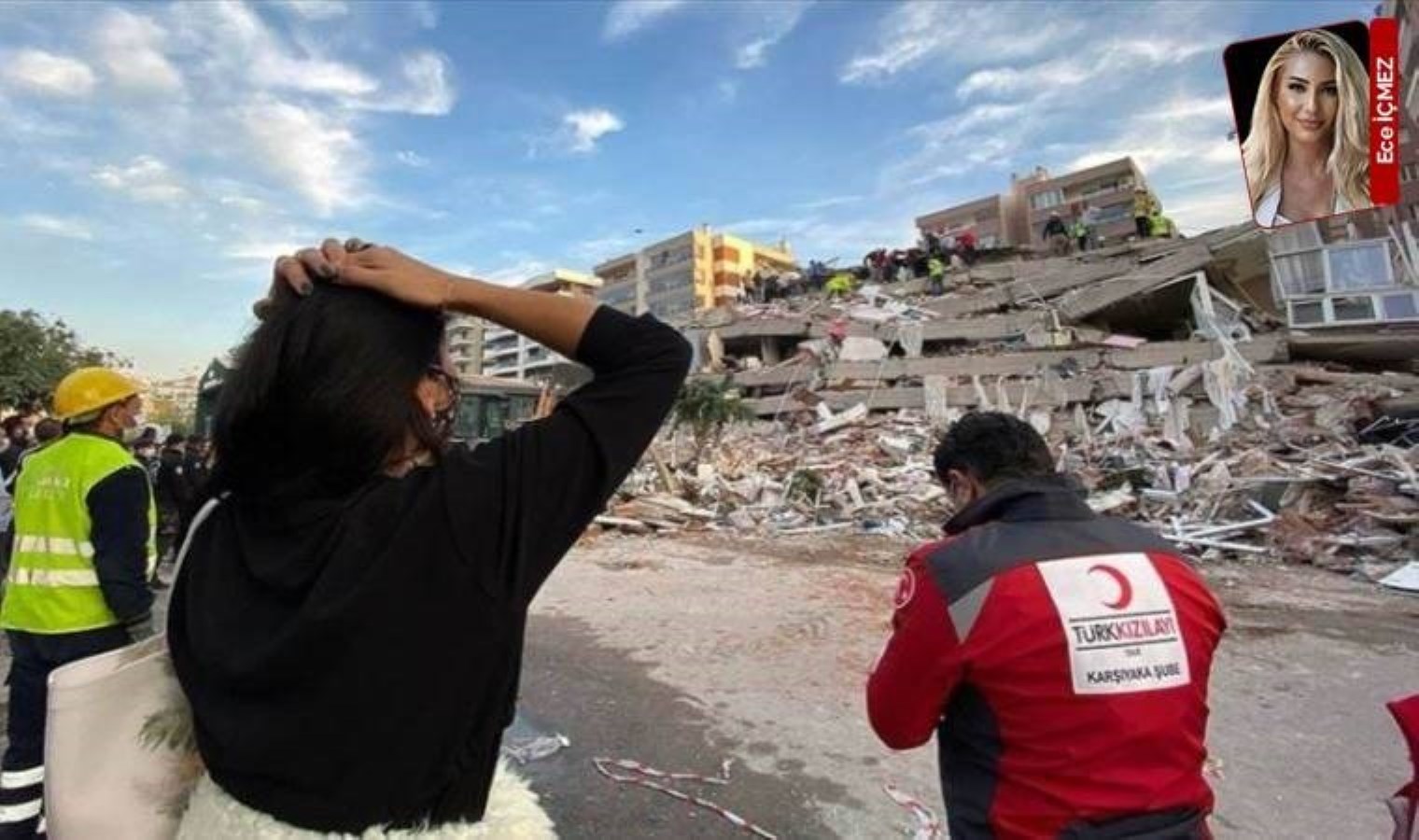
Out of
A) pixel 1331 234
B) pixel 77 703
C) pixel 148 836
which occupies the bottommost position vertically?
pixel 148 836

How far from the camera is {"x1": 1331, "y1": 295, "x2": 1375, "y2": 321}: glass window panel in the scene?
695 inches

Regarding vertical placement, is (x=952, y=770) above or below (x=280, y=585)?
below

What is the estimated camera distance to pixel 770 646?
6250mm

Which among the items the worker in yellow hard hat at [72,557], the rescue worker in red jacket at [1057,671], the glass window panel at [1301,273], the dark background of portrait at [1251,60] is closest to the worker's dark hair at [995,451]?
the rescue worker in red jacket at [1057,671]

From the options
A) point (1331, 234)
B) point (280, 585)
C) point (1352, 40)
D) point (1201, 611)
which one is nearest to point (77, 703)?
point (280, 585)

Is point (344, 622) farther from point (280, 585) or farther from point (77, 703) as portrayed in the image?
point (77, 703)

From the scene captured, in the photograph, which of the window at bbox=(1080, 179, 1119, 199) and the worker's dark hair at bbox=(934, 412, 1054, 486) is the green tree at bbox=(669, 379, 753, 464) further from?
the window at bbox=(1080, 179, 1119, 199)

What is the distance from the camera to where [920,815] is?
3.44 m

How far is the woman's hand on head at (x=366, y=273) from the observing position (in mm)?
969

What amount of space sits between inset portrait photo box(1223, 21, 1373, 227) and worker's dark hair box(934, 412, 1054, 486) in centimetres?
793

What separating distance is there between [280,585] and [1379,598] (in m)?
10.5

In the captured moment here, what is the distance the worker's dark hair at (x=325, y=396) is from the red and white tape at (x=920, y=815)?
10.1ft

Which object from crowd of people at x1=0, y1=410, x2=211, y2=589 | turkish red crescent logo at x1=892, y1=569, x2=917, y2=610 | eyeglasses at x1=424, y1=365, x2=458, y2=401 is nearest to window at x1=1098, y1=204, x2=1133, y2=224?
crowd of people at x1=0, y1=410, x2=211, y2=589

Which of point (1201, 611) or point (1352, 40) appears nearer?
point (1201, 611)
